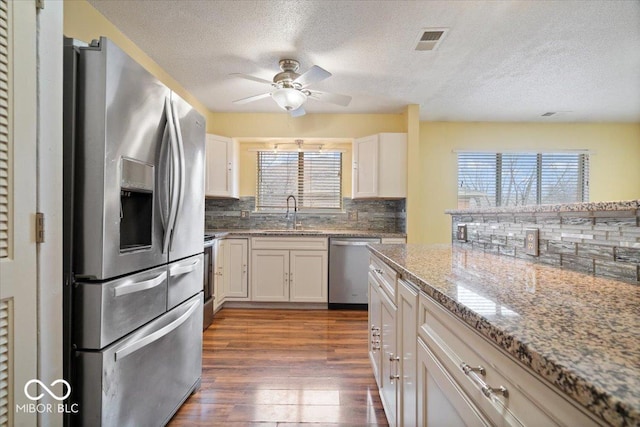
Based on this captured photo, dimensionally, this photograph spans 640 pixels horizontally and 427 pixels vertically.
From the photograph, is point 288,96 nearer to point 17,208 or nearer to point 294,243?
point 294,243

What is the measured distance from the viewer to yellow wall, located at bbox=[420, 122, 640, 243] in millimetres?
4254

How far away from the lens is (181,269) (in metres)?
1.57

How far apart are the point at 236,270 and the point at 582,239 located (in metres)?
3.17

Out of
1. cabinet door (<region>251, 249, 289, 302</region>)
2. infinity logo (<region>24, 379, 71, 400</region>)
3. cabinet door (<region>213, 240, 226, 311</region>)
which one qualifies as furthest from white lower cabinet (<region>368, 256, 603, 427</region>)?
cabinet door (<region>213, 240, 226, 311</region>)

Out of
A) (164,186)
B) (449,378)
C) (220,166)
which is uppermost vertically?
(220,166)

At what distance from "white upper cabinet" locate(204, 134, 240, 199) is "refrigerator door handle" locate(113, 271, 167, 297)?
232 centimetres

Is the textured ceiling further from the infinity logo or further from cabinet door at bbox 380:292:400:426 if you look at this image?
the infinity logo

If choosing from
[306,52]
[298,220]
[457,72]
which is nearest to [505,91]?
[457,72]

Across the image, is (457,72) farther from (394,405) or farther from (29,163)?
(29,163)

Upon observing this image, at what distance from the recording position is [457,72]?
9.10 feet

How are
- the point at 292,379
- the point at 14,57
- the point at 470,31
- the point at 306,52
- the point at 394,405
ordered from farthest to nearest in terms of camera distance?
the point at 306,52, the point at 470,31, the point at 292,379, the point at 394,405, the point at 14,57

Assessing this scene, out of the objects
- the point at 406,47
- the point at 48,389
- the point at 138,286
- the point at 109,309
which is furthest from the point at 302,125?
the point at 48,389

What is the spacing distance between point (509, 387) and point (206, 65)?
3061mm

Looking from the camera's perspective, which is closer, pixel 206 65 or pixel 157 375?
pixel 157 375
